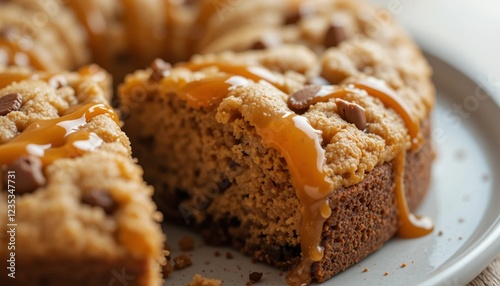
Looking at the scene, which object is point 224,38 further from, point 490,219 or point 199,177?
point 490,219

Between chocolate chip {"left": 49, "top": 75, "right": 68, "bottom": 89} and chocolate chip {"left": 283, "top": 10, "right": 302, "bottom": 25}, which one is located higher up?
chocolate chip {"left": 283, "top": 10, "right": 302, "bottom": 25}

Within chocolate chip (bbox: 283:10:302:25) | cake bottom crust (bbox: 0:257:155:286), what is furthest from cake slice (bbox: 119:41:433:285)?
cake bottom crust (bbox: 0:257:155:286)

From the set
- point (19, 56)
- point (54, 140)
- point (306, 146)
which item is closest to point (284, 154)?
point (306, 146)

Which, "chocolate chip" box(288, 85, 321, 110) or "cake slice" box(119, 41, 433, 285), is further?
"chocolate chip" box(288, 85, 321, 110)

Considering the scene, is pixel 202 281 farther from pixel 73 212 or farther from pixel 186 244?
pixel 73 212

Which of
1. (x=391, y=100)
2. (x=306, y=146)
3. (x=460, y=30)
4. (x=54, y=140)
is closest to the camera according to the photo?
(x=54, y=140)

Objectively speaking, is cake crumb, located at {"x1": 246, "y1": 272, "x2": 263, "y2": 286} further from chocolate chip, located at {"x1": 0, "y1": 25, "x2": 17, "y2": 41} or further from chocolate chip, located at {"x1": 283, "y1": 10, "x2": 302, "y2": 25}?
chocolate chip, located at {"x1": 0, "y1": 25, "x2": 17, "y2": 41}
